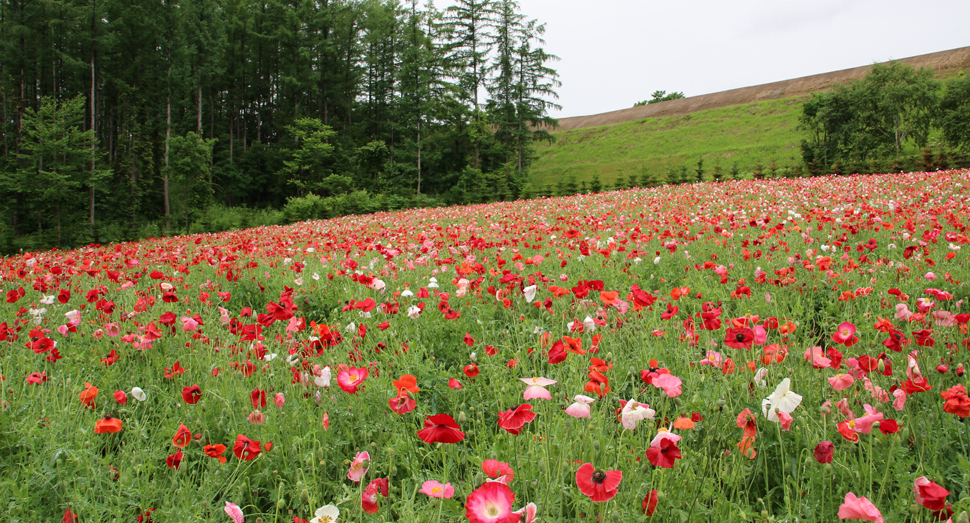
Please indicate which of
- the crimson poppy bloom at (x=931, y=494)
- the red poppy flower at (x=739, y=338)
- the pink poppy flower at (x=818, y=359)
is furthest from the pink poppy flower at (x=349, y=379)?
the pink poppy flower at (x=818, y=359)

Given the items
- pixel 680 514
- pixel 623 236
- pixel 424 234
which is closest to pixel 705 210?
pixel 623 236

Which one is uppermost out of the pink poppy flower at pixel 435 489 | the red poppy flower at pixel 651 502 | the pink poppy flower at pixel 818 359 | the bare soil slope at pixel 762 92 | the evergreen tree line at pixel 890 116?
the bare soil slope at pixel 762 92

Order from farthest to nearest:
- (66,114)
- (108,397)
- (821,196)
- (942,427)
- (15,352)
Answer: (66,114) → (821,196) → (15,352) → (108,397) → (942,427)

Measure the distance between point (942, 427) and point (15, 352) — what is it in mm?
4666

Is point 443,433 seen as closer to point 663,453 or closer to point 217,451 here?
point 663,453

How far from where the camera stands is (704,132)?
42.5 metres

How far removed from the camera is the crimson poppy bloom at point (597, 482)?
1020 millimetres

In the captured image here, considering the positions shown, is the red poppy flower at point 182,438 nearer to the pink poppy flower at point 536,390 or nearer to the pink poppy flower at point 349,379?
the pink poppy flower at point 349,379

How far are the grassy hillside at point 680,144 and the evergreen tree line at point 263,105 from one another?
7.33 meters

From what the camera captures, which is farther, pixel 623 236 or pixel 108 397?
pixel 623 236

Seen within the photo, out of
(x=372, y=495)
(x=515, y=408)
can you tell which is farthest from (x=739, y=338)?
(x=372, y=495)

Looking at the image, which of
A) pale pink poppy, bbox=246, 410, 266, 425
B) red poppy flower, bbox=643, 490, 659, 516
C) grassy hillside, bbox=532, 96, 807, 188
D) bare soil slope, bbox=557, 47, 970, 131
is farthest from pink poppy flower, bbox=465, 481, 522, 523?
bare soil slope, bbox=557, 47, 970, 131

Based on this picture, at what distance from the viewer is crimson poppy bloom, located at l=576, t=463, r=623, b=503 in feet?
3.34

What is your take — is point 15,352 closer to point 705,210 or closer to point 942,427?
point 942,427
